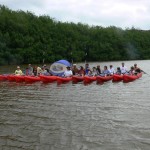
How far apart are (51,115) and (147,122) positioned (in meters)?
3.47

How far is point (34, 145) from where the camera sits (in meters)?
8.63

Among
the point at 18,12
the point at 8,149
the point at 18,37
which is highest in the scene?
the point at 18,12

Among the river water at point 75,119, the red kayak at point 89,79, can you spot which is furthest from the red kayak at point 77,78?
the river water at point 75,119

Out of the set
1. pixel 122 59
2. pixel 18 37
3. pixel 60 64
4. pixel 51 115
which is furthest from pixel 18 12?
pixel 51 115

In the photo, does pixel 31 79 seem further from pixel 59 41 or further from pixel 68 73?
pixel 59 41

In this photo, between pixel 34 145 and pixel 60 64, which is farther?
pixel 60 64

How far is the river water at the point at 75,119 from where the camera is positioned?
8.84 meters

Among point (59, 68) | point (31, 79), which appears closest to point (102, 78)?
point (59, 68)

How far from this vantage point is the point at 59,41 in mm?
64062

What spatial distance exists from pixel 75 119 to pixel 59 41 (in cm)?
5343

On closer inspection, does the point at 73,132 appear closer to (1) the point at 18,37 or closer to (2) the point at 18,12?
(1) the point at 18,37

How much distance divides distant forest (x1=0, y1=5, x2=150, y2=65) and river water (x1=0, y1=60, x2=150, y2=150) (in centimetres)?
1979

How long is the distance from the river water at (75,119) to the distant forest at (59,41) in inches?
779

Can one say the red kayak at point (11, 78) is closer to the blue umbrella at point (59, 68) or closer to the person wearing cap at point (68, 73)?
the blue umbrella at point (59, 68)
